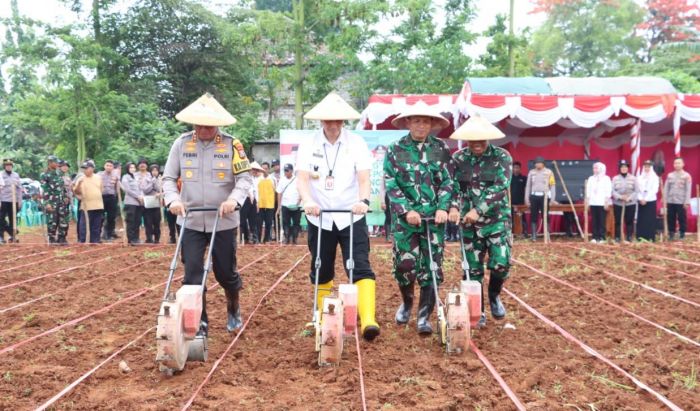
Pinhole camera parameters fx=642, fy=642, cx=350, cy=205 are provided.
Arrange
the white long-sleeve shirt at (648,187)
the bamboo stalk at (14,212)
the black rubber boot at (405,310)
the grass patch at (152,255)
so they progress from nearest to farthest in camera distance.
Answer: the black rubber boot at (405,310) → the grass patch at (152,255) → the bamboo stalk at (14,212) → the white long-sleeve shirt at (648,187)

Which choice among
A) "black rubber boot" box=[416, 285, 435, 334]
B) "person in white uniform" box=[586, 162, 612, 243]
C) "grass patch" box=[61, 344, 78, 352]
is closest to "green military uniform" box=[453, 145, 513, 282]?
"black rubber boot" box=[416, 285, 435, 334]

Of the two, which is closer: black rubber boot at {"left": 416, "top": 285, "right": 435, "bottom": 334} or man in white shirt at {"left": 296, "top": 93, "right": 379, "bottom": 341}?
man in white shirt at {"left": 296, "top": 93, "right": 379, "bottom": 341}

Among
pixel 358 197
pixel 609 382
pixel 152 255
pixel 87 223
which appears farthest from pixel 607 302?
pixel 87 223

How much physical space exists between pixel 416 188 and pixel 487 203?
0.55 m

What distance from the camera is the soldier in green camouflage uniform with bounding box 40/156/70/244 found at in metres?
11.8

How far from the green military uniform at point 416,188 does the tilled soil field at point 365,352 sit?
65 cm

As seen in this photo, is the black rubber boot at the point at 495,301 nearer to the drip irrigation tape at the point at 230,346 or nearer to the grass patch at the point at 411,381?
the grass patch at the point at 411,381

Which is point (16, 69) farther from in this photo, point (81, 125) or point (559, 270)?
point (559, 270)

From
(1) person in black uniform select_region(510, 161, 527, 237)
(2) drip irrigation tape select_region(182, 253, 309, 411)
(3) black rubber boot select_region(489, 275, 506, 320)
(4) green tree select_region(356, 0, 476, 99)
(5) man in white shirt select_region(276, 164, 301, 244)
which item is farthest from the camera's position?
(4) green tree select_region(356, 0, 476, 99)

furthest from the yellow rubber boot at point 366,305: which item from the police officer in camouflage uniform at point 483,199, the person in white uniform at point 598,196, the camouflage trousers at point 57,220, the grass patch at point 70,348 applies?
the camouflage trousers at point 57,220

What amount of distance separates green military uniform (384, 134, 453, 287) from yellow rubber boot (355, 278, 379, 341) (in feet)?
1.28

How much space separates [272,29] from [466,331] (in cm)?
1652

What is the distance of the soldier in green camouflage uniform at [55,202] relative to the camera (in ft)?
38.6

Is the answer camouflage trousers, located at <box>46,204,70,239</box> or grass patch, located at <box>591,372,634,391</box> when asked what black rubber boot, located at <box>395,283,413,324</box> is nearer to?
grass patch, located at <box>591,372,634,391</box>
